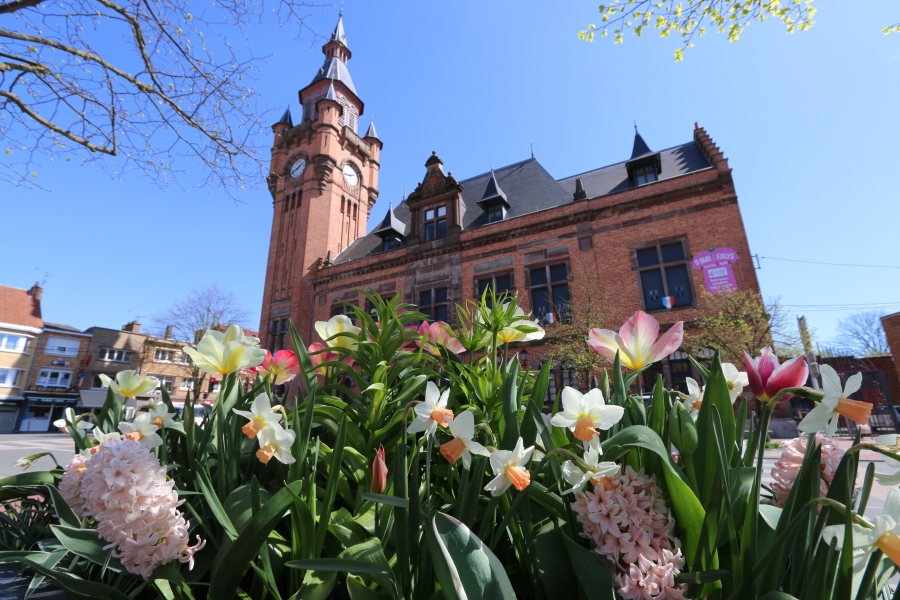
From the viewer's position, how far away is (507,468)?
0.71 m

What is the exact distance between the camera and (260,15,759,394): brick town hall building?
13.1 meters

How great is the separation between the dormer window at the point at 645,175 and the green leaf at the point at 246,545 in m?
16.7

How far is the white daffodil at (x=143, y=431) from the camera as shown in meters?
1.08

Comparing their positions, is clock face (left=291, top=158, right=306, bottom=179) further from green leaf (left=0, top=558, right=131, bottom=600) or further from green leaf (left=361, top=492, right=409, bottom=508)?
green leaf (left=361, top=492, right=409, bottom=508)

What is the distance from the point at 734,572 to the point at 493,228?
53.7 feet

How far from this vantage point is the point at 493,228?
16656 mm

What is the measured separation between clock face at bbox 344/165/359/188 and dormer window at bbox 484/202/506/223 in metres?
10.1

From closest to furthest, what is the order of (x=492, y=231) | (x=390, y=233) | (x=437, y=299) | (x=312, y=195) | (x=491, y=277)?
1. (x=491, y=277)
2. (x=492, y=231)
3. (x=437, y=299)
4. (x=390, y=233)
5. (x=312, y=195)

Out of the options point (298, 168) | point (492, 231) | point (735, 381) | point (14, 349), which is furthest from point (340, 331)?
point (14, 349)

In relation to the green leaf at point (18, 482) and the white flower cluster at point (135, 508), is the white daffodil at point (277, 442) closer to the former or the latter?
the white flower cluster at point (135, 508)

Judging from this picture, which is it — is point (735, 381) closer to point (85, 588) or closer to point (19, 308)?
point (85, 588)

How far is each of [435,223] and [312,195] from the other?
25.0 feet

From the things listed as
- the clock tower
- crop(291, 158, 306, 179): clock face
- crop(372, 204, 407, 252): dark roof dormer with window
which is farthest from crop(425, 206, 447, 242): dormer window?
crop(291, 158, 306, 179): clock face

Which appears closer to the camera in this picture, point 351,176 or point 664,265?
point 664,265
